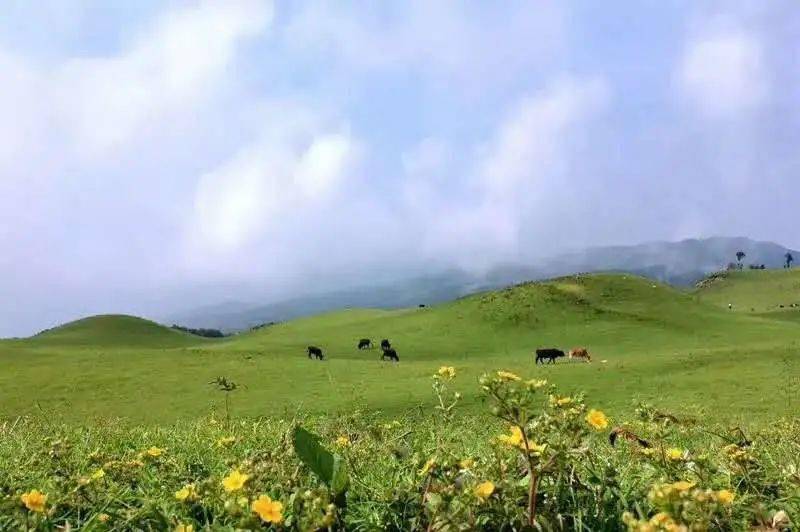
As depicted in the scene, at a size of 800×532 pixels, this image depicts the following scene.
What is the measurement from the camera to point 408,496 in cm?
382

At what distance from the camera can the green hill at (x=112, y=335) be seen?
61.2 meters

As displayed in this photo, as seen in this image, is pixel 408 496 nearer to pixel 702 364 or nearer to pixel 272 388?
pixel 272 388

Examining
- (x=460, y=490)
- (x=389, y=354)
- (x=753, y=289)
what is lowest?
(x=389, y=354)

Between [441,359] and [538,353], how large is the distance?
674 centimetres

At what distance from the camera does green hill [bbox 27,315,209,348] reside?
201 feet

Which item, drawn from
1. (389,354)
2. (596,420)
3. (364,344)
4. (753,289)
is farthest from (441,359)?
(753,289)

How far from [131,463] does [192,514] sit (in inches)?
44.6

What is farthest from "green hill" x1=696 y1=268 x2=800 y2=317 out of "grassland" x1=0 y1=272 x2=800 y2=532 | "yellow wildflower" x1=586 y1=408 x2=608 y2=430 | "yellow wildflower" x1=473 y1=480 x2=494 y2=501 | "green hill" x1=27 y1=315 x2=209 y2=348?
"yellow wildflower" x1=473 y1=480 x2=494 y2=501

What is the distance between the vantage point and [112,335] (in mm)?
66188

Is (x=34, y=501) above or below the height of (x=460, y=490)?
above

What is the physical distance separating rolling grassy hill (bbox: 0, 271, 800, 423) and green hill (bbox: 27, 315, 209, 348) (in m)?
0.22

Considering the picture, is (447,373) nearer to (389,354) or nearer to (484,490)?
(484,490)

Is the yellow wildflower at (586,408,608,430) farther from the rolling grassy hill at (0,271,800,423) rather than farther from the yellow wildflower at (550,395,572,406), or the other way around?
the rolling grassy hill at (0,271,800,423)

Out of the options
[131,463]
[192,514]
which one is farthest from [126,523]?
[131,463]
